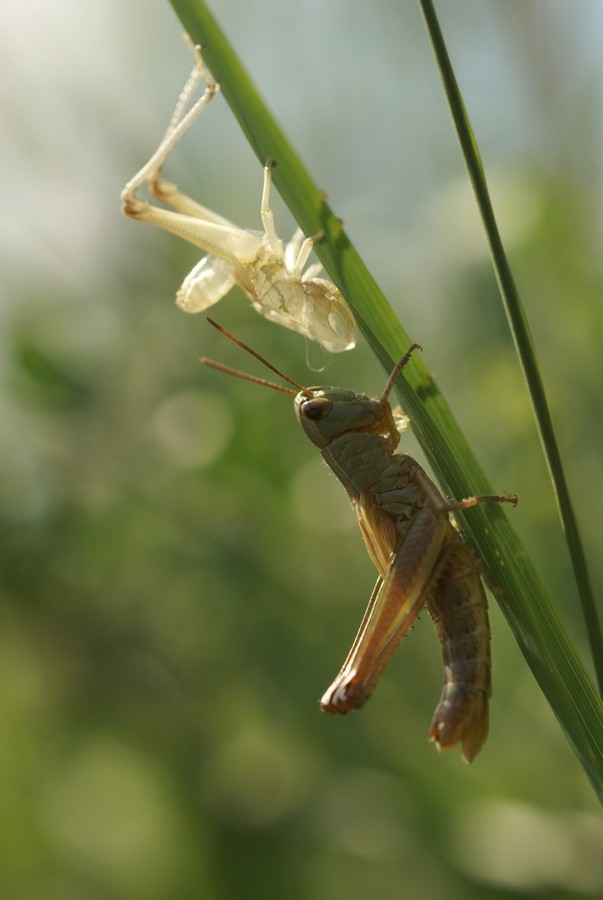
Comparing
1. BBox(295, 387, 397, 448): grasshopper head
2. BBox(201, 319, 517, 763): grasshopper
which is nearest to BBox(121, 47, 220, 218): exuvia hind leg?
BBox(201, 319, 517, 763): grasshopper

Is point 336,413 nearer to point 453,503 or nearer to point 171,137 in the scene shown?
point 453,503

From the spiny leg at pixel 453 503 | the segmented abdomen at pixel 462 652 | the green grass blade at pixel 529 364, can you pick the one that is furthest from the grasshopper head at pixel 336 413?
the green grass blade at pixel 529 364

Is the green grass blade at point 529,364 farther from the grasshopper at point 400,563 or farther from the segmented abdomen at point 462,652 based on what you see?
the segmented abdomen at point 462,652

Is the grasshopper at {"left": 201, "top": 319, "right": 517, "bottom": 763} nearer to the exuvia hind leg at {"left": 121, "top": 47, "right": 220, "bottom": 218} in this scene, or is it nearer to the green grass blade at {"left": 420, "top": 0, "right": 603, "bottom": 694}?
the green grass blade at {"left": 420, "top": 0, "right": 603, "bottom": 694}

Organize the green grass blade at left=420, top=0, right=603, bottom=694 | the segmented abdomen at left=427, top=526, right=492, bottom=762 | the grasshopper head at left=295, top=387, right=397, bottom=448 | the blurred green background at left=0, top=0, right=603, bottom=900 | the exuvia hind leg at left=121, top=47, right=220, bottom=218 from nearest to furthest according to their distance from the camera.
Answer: the green grass blade at left=420, top=0, right=603, bottom=694 → the segmented abdomen at left=427, top=526, right=492, bottom=762 → the exuvia hind leg at left=121, top=47, right=220, bottom=218 → the grasshopper head at left=295, top=387, right=397, bottom=448 → the blurred green background at left=0, top=0, right=603, bottom=900

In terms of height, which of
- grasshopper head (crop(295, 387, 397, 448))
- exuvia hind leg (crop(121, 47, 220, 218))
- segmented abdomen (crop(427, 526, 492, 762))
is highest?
exuvia hind leg (crop(121, 47, 220, 218))

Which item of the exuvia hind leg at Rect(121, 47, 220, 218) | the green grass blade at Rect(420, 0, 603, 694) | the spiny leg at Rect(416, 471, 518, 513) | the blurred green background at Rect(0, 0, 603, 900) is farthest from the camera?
the blurred green background at Rect(0, 0, 603, 900)

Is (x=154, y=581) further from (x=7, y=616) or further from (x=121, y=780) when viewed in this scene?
(x=121, y=780)
